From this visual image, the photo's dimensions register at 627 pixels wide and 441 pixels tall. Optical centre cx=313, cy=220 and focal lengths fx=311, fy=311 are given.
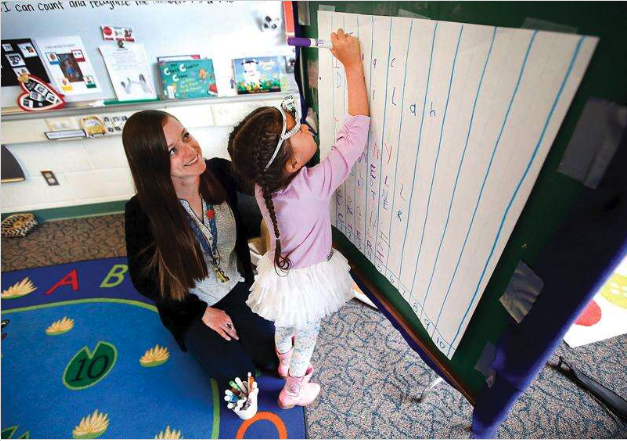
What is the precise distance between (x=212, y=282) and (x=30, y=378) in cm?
95

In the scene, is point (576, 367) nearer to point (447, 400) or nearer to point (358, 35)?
point (447, 400)

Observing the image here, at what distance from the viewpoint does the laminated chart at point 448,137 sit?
36 centimetres

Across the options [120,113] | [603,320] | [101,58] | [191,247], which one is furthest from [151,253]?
[603,320]

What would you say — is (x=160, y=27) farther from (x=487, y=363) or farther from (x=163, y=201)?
(x=487, y=363)

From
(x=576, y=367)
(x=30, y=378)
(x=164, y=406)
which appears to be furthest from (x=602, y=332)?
(x=30, y=378)

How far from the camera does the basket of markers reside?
115 centimetres

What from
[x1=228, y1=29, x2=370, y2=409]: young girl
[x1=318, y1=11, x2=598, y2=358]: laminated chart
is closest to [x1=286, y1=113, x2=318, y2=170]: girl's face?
[x1=228, y1=29, x2=370, y2=409]: young girl

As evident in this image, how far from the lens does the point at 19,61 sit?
165 cm

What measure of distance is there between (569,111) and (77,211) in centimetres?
277

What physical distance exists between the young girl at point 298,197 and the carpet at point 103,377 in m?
0.44

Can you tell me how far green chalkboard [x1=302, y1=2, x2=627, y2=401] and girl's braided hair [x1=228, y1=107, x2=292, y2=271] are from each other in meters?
0.28

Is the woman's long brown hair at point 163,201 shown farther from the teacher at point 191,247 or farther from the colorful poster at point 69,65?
the colorful poster at point 69,65

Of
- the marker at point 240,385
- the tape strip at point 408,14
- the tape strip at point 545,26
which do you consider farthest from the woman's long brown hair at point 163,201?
the tape strip at point 545,26

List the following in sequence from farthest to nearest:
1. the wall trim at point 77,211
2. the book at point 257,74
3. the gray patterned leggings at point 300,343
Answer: the wall trim at point 77,211 → the book at point 257,74 → the gray patterned leggings at point 300,343
